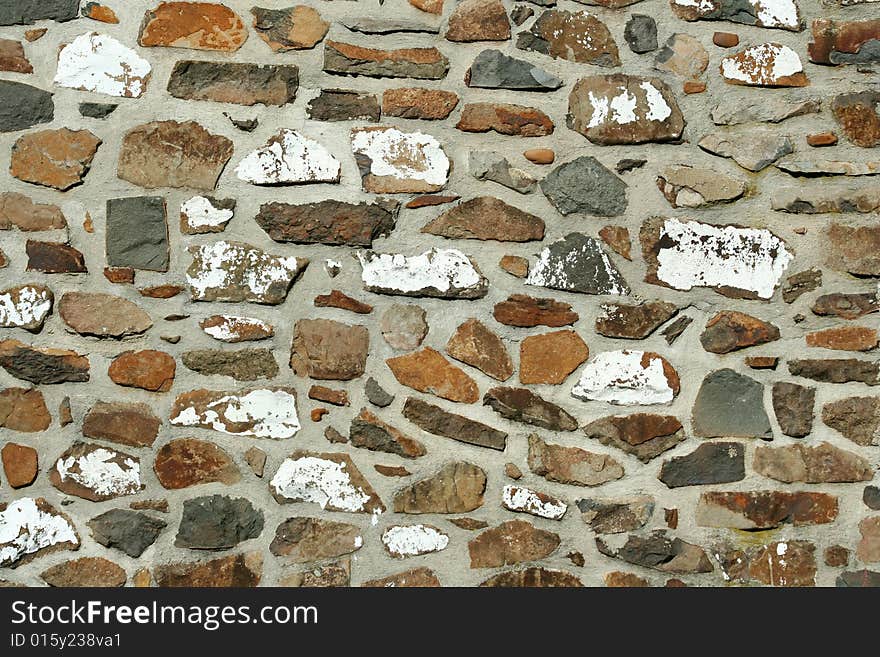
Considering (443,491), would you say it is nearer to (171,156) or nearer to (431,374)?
(431,374)

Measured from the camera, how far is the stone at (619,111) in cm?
212

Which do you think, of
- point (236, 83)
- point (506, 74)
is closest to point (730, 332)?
point (506, 74)

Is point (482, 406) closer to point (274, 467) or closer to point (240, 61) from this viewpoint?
point (274, 467)

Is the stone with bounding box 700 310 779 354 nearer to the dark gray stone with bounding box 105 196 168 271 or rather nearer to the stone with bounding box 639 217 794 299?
the stone with bounding box 639 217 794 299

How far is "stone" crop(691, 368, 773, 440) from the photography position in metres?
2.14

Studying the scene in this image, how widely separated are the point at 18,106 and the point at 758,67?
1.73 meters

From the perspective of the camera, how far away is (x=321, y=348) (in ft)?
6.79

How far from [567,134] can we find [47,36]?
4.00ft

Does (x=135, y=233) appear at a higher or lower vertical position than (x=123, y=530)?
higher

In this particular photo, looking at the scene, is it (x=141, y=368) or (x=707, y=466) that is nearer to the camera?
(x=141, y=368)

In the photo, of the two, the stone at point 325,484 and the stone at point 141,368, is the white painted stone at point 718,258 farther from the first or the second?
the stone at point 141,368

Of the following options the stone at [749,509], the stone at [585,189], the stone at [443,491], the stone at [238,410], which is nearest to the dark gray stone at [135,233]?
the stone at [238,410]

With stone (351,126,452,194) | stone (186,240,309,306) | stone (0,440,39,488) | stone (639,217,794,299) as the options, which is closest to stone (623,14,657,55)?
stone (639,217,794,299)

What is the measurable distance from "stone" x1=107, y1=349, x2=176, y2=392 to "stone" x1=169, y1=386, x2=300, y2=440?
8 centimetres
